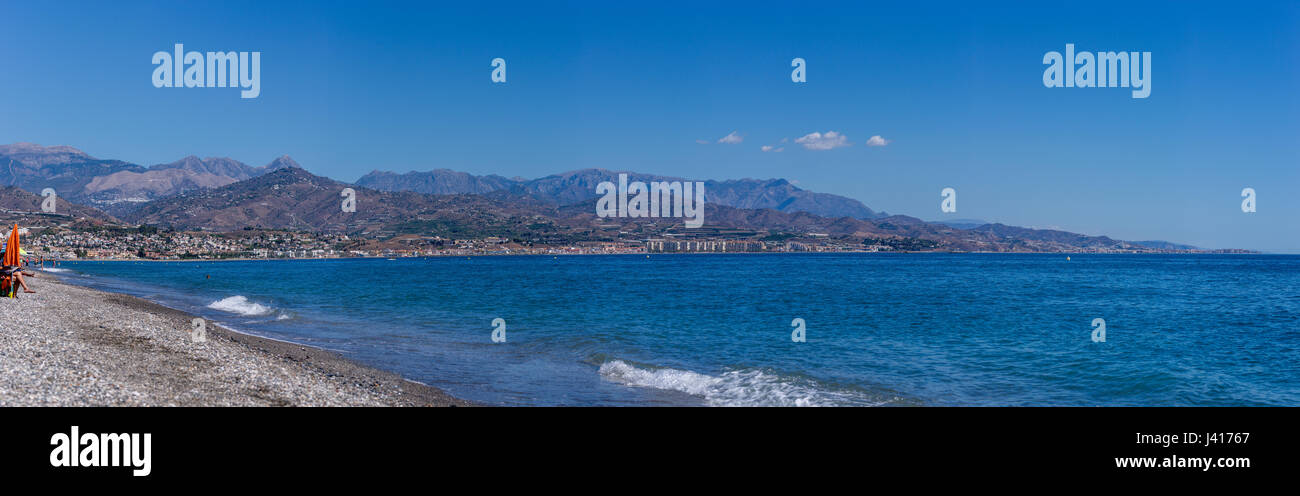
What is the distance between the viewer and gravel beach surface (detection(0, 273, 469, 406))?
15.2m

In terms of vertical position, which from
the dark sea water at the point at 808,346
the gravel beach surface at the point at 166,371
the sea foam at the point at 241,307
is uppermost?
the gravel beach surface at the point at 166,371

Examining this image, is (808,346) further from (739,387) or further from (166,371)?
(166,371)

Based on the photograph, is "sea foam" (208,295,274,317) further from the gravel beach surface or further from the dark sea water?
the gravel beach surface

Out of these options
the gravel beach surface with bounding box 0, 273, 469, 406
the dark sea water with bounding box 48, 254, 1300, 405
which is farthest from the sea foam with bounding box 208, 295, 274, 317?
the gravel beach surface with bounding box 0, 273, 469, 406

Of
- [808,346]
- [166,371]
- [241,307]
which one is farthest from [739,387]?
[241,307]

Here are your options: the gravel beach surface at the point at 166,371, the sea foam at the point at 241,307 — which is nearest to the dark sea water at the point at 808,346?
the sea foam at the point at 241,307

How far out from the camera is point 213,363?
841 inches

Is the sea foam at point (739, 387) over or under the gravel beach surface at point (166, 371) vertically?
under

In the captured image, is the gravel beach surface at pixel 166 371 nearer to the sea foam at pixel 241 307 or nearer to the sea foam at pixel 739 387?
the sea foam at pixel 739 387

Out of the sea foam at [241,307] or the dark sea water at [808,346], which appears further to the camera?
the sea foam at [241,307]

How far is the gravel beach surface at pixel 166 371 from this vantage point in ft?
49.8
